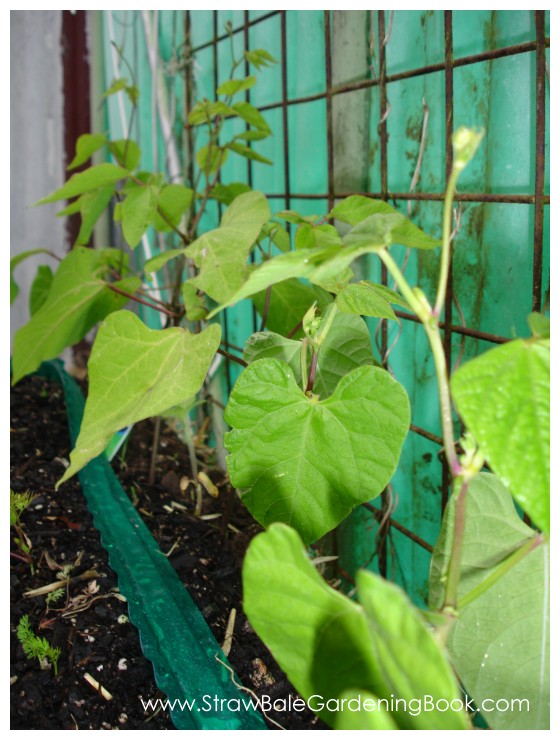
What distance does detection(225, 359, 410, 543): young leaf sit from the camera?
50 cm

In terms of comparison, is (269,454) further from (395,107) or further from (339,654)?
(395,107)

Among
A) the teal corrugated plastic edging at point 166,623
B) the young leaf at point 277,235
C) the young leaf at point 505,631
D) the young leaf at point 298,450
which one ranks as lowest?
the teal corrugated plastic edging at point 166,623

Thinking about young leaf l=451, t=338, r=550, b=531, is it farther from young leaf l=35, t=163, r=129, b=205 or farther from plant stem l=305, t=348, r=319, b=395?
young leaf l=35, t=163, r=129, b=205

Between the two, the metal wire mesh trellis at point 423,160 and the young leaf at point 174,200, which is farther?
the young leaf at point 174,200

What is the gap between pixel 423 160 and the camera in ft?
2.63

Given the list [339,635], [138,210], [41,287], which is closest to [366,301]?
[339,635]

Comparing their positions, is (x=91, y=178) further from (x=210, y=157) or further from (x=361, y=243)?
(x=361, y=243)

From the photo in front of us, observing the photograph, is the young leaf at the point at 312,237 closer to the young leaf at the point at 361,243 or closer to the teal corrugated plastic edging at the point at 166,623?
the young leaf at the point at 361,243

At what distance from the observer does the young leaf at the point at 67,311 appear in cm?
94

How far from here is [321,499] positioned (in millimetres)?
521

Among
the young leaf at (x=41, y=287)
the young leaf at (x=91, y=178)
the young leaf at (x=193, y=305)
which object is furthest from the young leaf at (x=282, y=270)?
the young leaf at (x=41, y=287)

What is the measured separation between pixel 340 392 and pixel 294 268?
5.9 inches

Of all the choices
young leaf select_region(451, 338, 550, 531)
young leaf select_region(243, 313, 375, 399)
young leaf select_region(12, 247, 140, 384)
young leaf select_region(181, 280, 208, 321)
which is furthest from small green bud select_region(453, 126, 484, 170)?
young leaf select_region(12, 247, 140, 384)

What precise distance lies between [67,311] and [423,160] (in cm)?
53
